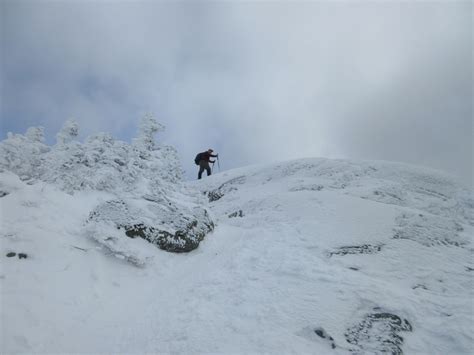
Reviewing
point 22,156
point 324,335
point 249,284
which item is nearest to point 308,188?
point 249,284

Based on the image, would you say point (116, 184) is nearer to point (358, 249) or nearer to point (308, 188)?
point (358, 249)

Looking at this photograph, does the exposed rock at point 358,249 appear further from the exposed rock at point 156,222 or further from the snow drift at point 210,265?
the exposed rock at point 156,222

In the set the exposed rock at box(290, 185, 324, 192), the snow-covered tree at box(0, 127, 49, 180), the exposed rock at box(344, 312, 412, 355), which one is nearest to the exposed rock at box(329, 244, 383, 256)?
the exposed rock at box(344, 312, 412, 355)

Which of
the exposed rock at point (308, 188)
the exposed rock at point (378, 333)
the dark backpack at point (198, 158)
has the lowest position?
the exposed rock at point (378, 333)

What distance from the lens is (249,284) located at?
6.96 m

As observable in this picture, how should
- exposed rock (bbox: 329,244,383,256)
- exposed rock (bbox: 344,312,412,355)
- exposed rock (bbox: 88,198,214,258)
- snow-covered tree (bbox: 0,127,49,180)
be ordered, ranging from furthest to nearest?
snow-covered tree (bbox: 0,127,49,180)
exposed rock (bbox: 88,198,214,258)
exposed rock (bbox: 329,244,383,256)
exposed rock (bbox: 344,312,412,355)

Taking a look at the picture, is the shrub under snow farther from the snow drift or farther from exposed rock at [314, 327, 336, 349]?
exposed rock at [314, 327, 336, 349]

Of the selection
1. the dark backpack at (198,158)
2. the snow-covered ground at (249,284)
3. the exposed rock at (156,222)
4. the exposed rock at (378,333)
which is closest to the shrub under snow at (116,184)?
the exposed rock at (156,222)

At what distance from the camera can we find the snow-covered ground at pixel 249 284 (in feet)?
17.4

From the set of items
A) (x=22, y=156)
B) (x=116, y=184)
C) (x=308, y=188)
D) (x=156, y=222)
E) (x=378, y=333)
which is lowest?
(x=378, y=333)

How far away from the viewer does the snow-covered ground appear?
529cm

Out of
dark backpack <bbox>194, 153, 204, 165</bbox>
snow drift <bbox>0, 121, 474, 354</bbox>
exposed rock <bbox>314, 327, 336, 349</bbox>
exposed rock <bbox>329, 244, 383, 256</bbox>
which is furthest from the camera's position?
dark backpack <bbox>194, 153, 204, 165</bbox>

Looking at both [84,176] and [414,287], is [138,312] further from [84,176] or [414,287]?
[414,287]

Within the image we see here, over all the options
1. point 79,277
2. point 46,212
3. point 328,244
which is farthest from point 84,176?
point 328,244
